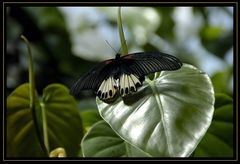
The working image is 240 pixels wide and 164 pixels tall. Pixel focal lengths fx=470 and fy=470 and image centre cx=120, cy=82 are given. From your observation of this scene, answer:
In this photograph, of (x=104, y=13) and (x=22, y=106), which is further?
(x=104, y=13)

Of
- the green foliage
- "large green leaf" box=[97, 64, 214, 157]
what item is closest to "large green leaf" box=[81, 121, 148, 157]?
the green foliage

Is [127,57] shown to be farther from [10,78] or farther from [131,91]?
[10,78]

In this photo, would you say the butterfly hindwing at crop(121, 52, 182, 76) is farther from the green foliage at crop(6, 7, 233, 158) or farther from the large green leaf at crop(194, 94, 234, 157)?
the large green leaf at crop(194, 94, 234, 157)

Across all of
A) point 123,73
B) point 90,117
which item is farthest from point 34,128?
point 123,73

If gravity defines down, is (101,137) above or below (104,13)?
below

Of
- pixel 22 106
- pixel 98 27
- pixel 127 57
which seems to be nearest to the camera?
pixel 127 57

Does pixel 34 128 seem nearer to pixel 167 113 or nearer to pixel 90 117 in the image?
pixel 90 117

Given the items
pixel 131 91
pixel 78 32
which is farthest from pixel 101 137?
pixel 78 32

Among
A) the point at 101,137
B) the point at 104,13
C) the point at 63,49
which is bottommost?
the point at 101,137
